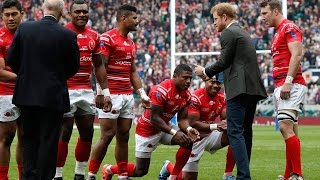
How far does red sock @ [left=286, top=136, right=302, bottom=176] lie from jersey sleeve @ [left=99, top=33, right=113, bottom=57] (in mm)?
2716

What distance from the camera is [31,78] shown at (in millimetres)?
8914

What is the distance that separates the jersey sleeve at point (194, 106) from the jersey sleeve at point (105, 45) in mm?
1341

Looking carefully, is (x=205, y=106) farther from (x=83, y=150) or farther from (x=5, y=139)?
(x=5, y=139)

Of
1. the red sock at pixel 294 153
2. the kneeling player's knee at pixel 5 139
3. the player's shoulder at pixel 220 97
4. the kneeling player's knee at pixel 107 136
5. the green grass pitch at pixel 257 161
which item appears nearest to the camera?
the kneeling player's knee at pixel 5 139

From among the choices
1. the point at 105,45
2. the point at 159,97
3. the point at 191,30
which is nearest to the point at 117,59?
the point at 105,45

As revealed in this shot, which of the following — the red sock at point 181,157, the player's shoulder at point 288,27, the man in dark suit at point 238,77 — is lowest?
the red sock at point 181,157

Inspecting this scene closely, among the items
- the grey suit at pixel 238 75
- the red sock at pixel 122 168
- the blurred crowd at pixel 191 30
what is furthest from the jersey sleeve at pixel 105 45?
the blurred crowd at pixel 191 30

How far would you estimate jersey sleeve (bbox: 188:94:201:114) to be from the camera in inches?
469

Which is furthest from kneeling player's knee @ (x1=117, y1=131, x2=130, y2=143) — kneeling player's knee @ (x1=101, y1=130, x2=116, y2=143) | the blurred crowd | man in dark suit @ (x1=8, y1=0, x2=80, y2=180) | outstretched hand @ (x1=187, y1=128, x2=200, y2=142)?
the blurred crowd

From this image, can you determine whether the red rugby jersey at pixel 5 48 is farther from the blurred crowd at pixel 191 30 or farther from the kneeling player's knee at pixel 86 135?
the blurred crowd at pixel 191 30

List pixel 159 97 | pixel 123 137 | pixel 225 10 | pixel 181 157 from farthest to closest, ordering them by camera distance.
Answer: pixel 123 137 → pixel 181 157 → pixel 159 97 → pixel 225 10

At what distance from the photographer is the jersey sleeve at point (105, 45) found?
11690 mm

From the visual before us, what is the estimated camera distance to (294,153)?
11266 millimetres

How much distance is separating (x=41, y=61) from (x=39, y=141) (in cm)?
87
